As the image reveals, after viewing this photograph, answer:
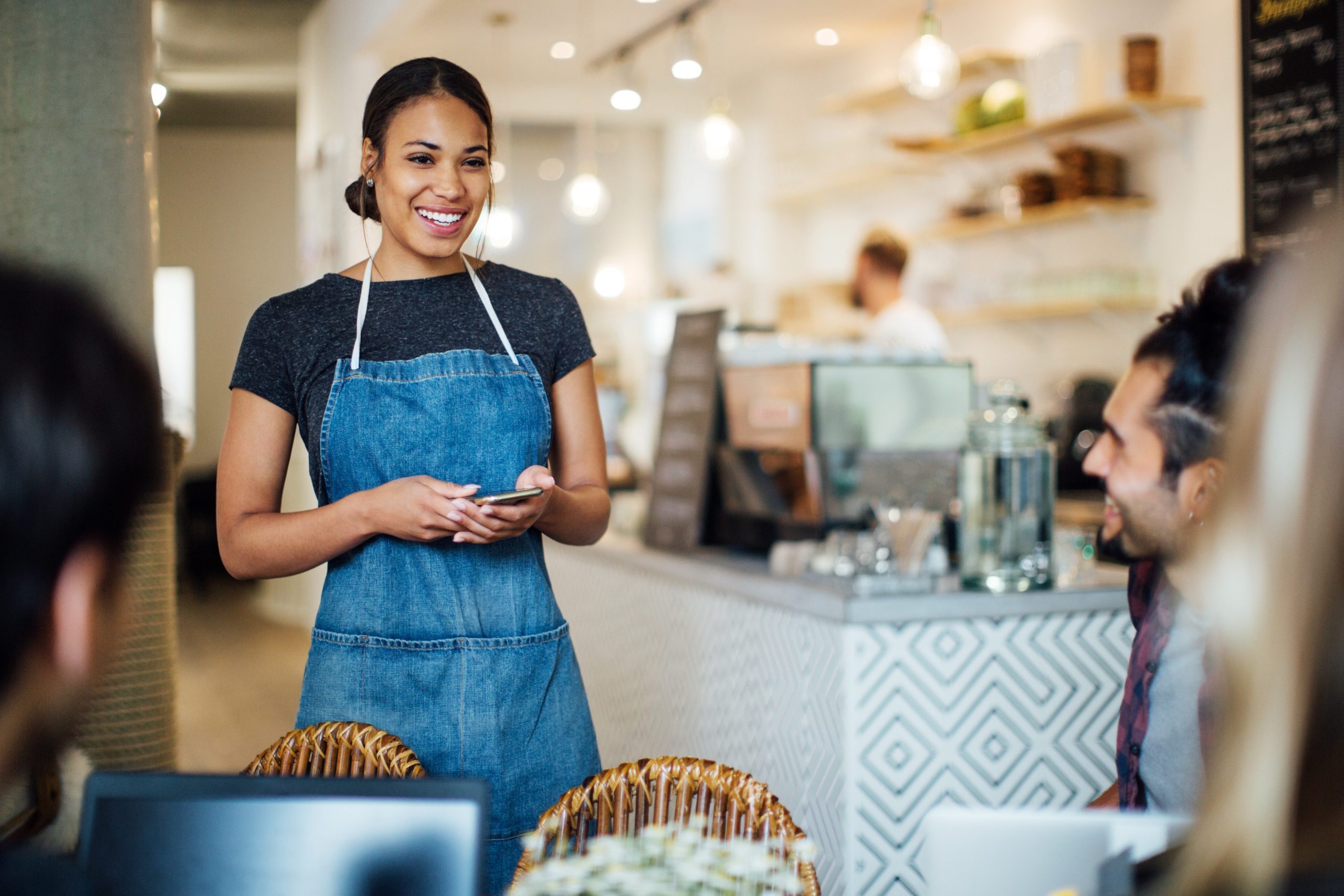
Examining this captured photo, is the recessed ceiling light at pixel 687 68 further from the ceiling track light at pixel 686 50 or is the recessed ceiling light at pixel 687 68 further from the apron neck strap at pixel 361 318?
the apron neck strap at pixel 361 318

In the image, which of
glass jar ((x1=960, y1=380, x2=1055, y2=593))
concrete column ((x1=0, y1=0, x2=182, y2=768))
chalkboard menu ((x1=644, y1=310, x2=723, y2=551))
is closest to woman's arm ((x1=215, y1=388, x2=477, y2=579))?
concrete column ((x1=0, y1=0, x2=182, y2=768))

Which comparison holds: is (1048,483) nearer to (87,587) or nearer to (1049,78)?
(87,587)

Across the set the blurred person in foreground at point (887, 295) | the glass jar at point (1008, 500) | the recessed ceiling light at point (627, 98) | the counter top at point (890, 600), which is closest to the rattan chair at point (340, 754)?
the counter top at point (890, 600)

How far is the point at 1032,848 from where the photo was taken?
0.85 metres

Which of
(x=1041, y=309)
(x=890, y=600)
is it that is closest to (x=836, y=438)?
(x=890, y=600)

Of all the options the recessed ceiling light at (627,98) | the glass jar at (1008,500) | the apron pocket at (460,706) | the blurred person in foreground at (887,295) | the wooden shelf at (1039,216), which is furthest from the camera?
the recessed ceiling light at (627,98)

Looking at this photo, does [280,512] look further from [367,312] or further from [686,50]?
[686,50]

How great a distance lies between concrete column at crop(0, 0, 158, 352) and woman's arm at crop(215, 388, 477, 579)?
677mm

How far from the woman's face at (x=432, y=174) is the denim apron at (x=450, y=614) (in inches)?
4.5

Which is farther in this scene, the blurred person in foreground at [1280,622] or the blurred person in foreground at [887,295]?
the blurred person in foreground at [887,295]

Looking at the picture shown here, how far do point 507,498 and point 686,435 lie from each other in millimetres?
1736

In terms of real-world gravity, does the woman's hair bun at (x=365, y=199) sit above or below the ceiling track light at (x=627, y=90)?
below

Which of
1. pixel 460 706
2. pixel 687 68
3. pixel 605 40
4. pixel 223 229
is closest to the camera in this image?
pixel 460 706

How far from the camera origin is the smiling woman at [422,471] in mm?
1433
